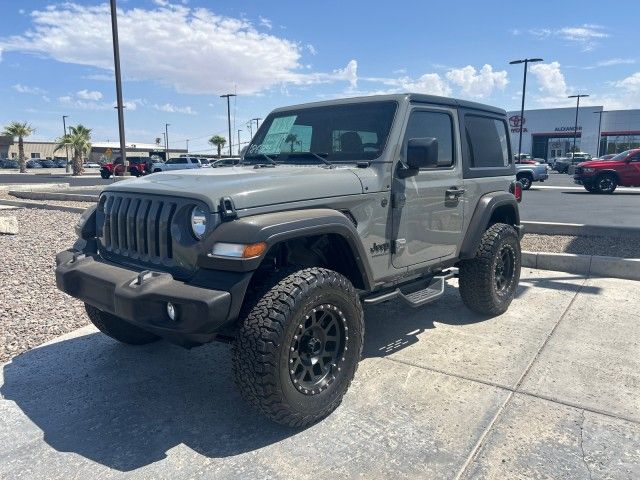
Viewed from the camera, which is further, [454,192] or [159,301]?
[454,192]

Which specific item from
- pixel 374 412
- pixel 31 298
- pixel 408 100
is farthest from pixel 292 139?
pixel 31 298

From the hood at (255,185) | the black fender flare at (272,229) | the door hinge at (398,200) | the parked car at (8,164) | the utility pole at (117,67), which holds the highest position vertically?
the utility pole at (117,67)

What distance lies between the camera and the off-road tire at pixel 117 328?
3.80m

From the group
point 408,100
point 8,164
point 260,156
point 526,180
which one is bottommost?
point 8,164

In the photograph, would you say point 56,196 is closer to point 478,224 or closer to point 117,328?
point 117,328

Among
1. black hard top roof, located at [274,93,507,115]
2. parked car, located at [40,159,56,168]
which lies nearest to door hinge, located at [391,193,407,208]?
black hard top roof, located at [274,93,507,115]

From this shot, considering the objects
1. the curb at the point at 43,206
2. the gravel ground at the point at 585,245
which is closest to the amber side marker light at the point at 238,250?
the gravel ground at the point at 585,245

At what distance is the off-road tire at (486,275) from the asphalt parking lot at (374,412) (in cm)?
22

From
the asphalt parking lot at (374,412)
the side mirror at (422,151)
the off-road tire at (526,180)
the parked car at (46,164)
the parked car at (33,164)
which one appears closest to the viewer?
the asphalt parking lot at (374,412)

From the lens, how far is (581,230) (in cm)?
810

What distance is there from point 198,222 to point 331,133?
64.7 inches

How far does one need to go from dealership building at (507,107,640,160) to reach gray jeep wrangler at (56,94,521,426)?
60.5 m

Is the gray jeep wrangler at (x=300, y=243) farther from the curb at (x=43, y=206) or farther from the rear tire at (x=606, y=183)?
the rear tire at (x=606, y=183)

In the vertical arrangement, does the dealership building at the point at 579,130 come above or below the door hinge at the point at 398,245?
above
